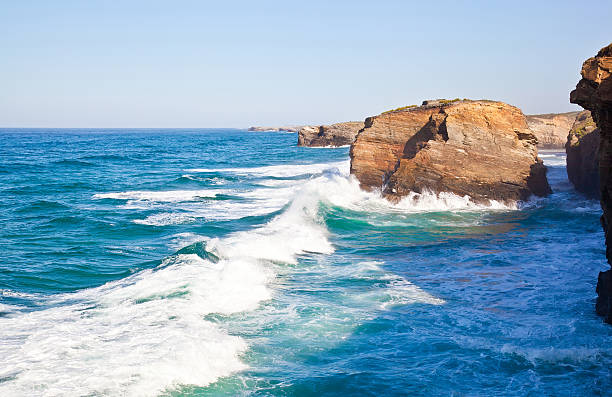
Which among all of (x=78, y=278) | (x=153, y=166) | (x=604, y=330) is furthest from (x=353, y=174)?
(x=153, y=166)

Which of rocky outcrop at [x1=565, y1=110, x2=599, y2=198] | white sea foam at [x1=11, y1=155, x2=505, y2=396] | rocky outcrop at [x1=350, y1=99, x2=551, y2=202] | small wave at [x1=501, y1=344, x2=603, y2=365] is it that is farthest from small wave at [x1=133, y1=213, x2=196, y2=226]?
rocky outcrop at [x1=565, y1=110, x2=599, y2=198]

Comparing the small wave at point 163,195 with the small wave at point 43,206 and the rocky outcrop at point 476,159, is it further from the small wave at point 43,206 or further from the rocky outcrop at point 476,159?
the rocky outcrop at point 476,159

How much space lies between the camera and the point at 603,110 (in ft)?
29.5

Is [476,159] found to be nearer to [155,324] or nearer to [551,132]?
[155,324]

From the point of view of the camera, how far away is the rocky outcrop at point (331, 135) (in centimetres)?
8294

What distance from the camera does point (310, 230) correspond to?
18.9 m

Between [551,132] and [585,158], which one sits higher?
[551,132]

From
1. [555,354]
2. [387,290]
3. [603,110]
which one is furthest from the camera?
[387,290]

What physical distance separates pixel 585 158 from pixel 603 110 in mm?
15835

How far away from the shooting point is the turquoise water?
299 inches

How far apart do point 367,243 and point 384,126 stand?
10.2 meters

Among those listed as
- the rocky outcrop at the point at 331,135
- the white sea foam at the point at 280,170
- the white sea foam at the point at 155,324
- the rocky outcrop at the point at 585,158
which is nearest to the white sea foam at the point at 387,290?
the white sea foam at the point at 155,324

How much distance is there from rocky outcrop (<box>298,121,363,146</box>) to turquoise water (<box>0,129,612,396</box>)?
199 ft

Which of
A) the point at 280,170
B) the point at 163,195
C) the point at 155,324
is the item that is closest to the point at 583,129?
the point at 163,195
